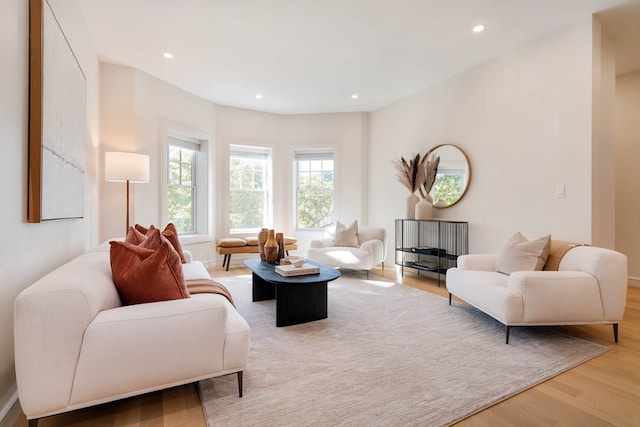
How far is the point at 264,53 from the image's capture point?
3.67 meters

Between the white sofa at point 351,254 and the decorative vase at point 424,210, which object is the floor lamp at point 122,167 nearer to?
the white sofa at point 351,254

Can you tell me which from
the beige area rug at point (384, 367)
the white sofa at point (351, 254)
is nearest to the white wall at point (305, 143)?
the white sofa at point (351, 254)

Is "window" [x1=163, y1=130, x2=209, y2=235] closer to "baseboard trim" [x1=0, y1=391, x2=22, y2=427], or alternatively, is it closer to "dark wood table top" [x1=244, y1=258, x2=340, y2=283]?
"dark wood table top" [x1=244, y1=258, x2=340, y2=283]

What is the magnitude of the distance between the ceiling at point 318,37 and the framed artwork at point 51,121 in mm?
996

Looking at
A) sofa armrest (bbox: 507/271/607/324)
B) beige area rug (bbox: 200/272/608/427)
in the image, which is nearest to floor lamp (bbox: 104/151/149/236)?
beige area rug (bbox: 200/272/608/427)

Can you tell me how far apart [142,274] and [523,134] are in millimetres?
3930

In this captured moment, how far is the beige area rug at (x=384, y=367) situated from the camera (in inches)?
62.7

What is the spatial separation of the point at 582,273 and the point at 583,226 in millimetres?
848

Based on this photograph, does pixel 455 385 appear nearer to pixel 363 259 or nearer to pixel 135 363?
pixel 135 363

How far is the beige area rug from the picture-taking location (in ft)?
5.22

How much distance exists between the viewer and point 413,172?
4.66m

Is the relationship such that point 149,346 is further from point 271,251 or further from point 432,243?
point 432,243

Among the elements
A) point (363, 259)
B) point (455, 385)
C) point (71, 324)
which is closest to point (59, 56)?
point (71, 324)

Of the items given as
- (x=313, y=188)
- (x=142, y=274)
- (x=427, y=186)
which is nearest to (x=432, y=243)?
(x=427, y=186)
